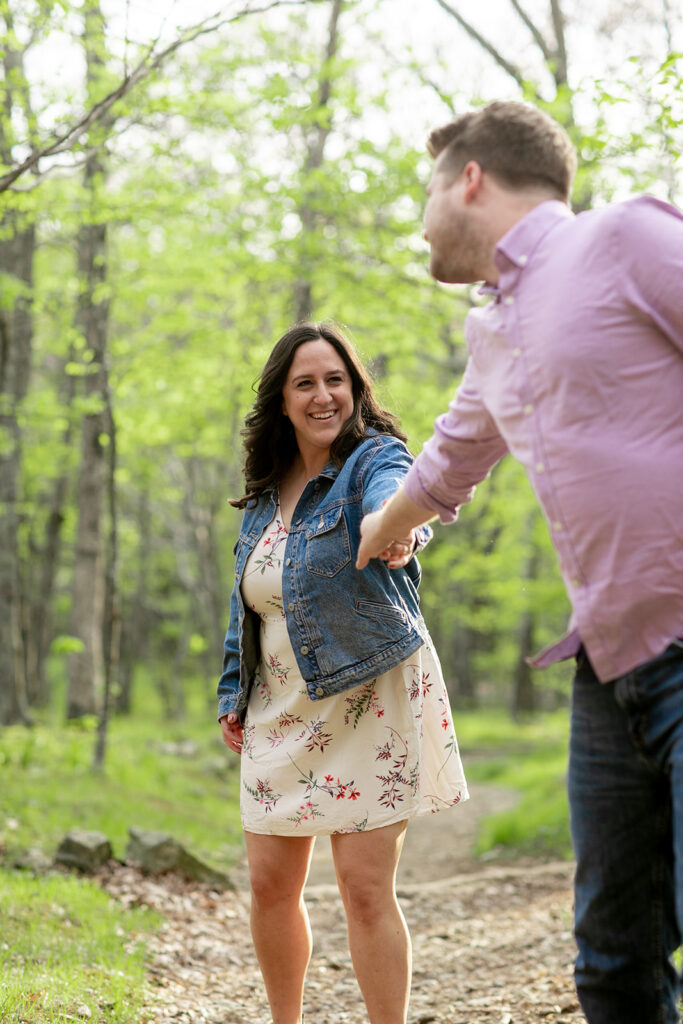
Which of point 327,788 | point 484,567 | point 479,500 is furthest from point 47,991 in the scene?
point 484,567

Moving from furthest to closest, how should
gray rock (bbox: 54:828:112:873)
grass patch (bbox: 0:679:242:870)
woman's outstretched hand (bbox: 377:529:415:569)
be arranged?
grass patch (bbox: 0:679:242:870) → gray rock (bbox: 54:828:112:873) → woman's outstretched hand (bbox: 377:529:415:569)

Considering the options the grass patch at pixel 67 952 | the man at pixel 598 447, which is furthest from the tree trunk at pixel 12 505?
the man at pixel 598 447

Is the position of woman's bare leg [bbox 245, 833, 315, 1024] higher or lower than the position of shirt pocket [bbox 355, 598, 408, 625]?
lower

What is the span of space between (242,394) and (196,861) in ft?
28.6

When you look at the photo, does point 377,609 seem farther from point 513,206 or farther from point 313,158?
point 313,158

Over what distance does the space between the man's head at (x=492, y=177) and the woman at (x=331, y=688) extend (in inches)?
37.3

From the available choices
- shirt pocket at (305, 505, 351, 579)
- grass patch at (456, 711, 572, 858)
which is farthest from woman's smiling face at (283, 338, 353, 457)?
grass patch at (456, 711, 572, 858)

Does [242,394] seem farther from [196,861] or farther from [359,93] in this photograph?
[196,861]

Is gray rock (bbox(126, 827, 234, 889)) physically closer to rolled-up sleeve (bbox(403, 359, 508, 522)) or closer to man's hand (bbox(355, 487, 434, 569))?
man's hand (bbox(355, 487, 434, 569))

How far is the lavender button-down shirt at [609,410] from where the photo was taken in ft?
6.13

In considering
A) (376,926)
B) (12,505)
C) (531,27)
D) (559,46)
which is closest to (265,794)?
(376,926)

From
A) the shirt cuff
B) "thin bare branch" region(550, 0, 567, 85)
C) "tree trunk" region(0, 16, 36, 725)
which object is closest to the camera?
the shirt cuff

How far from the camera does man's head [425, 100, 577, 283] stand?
6.94ft

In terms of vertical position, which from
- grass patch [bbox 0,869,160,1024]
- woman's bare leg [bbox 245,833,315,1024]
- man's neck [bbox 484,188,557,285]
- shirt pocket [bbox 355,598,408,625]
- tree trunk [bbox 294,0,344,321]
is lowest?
grass patch [bbox 0,869,160,1024]
